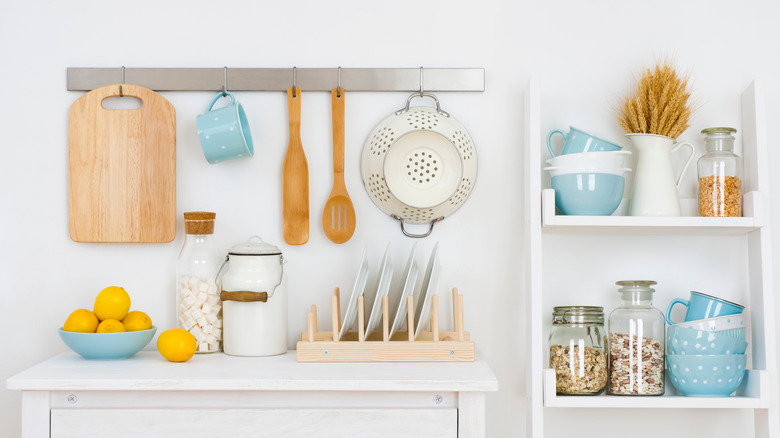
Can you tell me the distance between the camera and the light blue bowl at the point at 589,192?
157cm

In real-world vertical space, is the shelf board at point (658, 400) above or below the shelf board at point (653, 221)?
below

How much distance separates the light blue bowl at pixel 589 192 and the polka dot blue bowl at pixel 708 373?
0.36 meters

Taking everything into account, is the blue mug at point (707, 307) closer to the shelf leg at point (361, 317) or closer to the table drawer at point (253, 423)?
the table drawer at point (253, 423)

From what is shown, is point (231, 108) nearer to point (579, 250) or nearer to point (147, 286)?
point (147, 286)

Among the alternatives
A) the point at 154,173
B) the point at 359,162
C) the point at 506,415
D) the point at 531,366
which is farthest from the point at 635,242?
the point at 154,173

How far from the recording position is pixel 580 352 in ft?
5.17

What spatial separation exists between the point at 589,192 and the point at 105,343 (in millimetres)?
1082

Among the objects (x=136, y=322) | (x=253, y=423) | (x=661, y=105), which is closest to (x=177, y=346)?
(x=136, y=322)

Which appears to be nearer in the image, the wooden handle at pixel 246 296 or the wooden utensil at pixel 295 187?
the wooden handle at pixel 246 296

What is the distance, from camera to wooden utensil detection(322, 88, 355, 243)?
5.67 ft

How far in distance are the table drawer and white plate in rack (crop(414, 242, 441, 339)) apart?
0.24 m

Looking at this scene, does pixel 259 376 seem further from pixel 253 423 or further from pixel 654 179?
pixel 654 179

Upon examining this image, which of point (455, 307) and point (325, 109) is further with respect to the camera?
point (325, 109)

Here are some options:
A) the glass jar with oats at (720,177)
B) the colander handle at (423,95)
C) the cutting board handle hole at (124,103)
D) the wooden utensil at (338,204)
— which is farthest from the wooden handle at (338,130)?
the glass jar with oats at (720,177)
